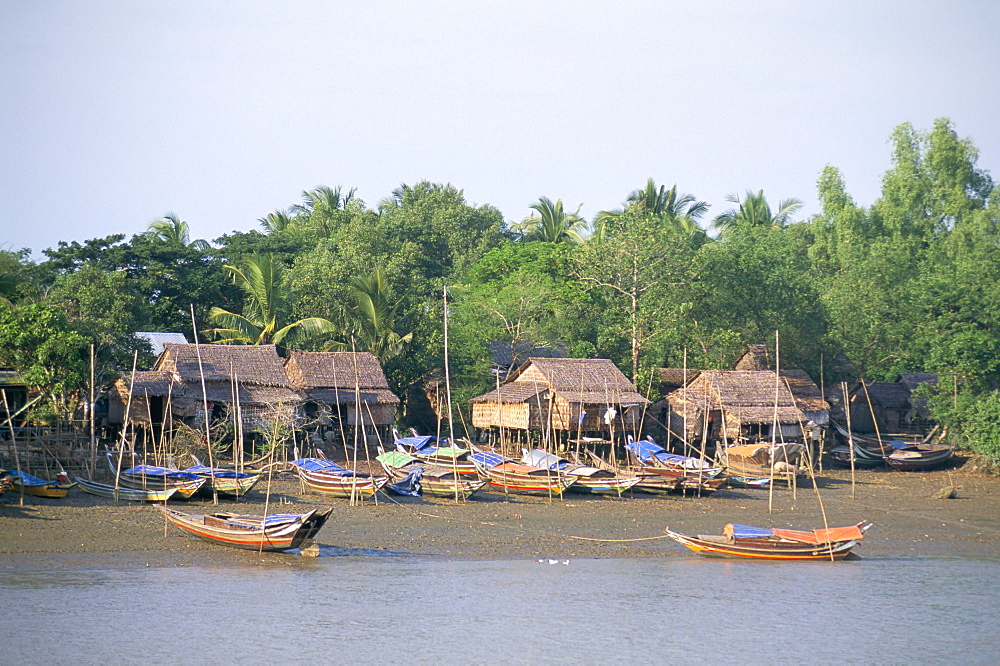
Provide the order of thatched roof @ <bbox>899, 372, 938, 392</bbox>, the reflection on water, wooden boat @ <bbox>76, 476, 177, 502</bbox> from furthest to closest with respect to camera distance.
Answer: thatched roof @ <bbox>899, 372, 938, 392</bbox>, wooden boat @ <bbox>76, 476, 177, 502</bbox>, the reflection on water

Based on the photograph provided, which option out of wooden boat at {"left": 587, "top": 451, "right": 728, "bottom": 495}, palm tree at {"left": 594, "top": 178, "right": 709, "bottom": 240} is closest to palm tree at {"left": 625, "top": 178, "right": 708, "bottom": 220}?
palm tree at {"left": 594, "top": 178, "right": 709, "bottom": 240}

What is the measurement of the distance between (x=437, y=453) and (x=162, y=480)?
24.8 ft

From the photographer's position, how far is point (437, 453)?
2808 cm

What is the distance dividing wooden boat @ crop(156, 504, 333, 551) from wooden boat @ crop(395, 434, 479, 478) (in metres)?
6.18

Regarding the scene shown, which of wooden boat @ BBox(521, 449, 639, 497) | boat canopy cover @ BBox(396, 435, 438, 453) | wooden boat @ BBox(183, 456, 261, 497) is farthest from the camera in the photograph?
boat canopy cover @ BBox(396, 435, 438, 453)

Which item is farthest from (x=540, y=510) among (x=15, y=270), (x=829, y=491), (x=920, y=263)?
(x=920, y=263)

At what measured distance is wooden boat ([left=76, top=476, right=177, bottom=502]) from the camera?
73.9 ft

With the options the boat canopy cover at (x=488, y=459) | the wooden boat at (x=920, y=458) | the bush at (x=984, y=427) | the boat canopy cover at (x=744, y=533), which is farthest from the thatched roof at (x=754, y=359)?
the boat canopy cover at (x=744, y=533)

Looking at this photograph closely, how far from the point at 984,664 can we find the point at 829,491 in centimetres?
1390

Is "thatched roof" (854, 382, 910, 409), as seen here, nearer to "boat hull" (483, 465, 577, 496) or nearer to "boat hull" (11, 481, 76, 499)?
"boat hull" (483, 465, 577, 496)

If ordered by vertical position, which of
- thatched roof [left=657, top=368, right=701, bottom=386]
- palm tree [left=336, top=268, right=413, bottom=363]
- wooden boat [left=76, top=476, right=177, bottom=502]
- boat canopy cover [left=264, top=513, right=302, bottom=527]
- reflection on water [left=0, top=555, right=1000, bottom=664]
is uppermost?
palm tree [left=336, top=268, right=413, bottom=363]

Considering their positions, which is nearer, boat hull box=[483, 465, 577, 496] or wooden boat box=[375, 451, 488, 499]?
wooden boat box=[375, 451, 488, 499]

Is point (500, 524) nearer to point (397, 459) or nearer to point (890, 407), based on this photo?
point (397, 459)

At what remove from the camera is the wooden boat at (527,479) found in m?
25.9
